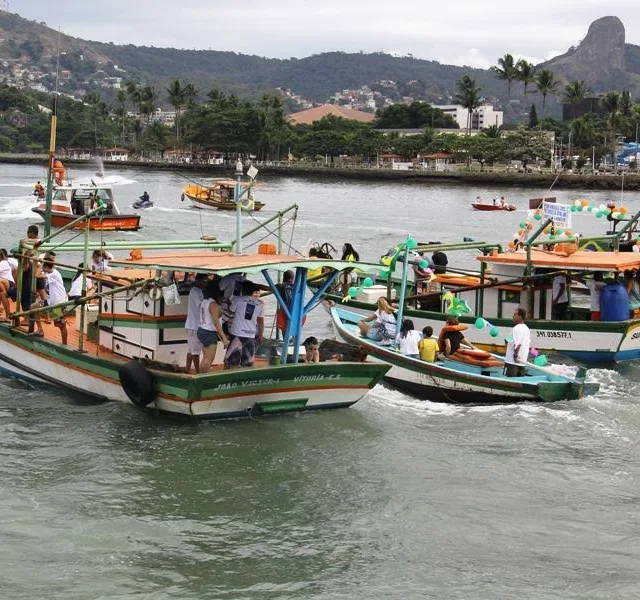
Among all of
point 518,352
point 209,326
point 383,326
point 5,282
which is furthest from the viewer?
point 383,326

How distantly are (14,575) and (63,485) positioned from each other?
2.52m

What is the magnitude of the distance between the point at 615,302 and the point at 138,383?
1033 centimetres

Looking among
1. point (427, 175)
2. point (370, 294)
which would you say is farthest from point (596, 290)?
point (427, 175)

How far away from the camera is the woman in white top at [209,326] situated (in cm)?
1572

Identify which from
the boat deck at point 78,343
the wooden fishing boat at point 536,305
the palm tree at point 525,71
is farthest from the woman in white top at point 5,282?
the palm tree at point 525,71

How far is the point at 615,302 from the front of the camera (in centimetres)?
2192

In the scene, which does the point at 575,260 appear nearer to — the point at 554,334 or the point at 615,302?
the point at 615,302

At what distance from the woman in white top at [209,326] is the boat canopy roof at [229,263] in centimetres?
44

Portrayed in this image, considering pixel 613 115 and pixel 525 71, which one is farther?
pixel 525 71

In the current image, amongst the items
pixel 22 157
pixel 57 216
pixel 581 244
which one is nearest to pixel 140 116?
pixel 22 157

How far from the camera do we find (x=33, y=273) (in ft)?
61.4

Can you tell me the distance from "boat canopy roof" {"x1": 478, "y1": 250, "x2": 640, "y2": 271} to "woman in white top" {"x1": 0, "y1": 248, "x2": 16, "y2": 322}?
371 inches

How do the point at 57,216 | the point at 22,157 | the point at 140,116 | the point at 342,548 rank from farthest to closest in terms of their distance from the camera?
1. the point at 140,116
2. the point at 22,157
3. the point at 57,216
4. the point at 342,548

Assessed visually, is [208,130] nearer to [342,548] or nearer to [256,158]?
[256,158]
